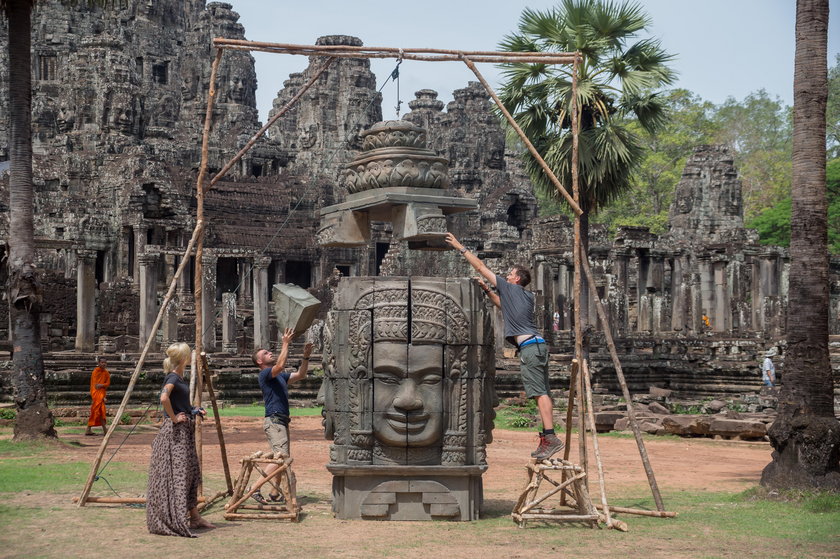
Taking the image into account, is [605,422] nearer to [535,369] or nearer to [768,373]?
[768,373]

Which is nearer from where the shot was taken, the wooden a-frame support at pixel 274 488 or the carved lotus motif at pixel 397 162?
the wooden a-frame support at pixel 274 488

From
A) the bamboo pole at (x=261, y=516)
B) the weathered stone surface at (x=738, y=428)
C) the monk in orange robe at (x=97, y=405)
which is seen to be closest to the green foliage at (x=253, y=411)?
the monk in orange robe at (x=97, y=405)

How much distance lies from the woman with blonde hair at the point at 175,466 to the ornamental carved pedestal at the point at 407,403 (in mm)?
1221

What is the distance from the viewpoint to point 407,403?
9.28m

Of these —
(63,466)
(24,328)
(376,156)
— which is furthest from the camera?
(24,328)

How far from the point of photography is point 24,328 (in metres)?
15.9

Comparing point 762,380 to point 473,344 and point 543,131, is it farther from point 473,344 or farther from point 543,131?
point 473,344

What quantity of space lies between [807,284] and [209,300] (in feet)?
72.8

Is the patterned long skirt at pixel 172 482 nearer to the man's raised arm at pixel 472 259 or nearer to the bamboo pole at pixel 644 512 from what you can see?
the man's raised arm at pixel 472 259

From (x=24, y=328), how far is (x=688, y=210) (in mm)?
31494

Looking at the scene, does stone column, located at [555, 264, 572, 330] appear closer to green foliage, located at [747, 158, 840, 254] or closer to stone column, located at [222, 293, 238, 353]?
stone column, located at [222, 293, 238, 353]

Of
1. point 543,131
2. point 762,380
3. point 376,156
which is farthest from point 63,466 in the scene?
point 762,380

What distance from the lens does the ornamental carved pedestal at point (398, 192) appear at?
10148 millimetres

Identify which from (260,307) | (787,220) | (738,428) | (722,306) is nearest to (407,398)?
(738,428)
